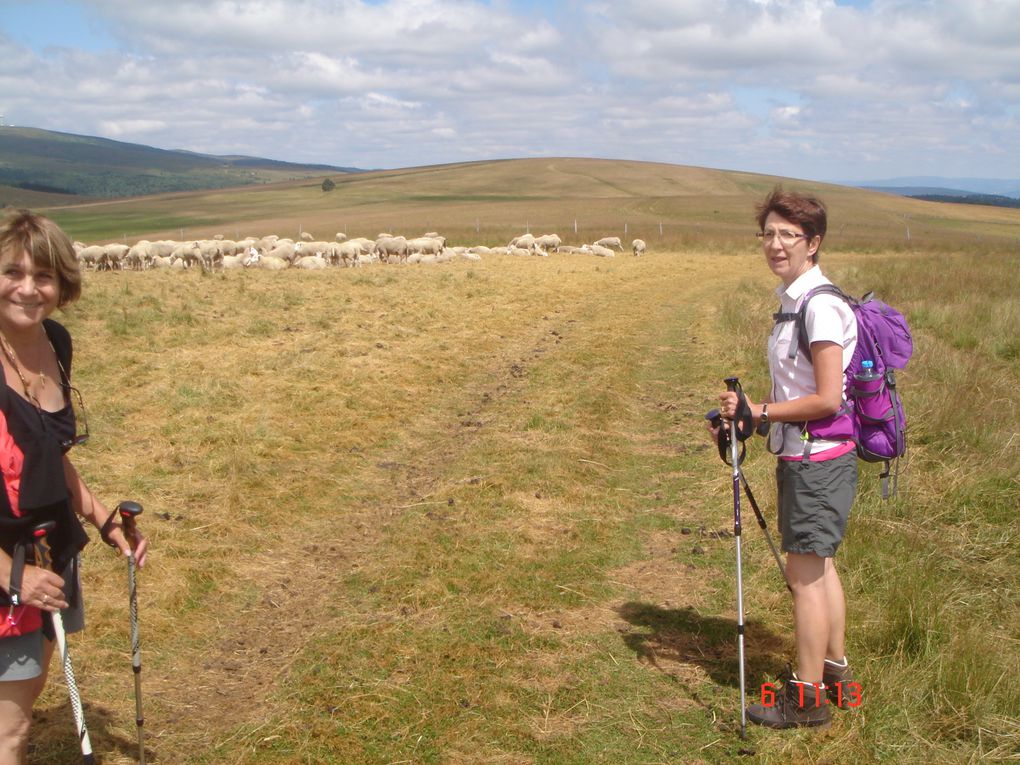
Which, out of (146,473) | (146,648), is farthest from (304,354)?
(146,648)

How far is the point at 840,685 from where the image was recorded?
4016 millimetres

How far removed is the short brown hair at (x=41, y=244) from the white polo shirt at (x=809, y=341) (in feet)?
9.72

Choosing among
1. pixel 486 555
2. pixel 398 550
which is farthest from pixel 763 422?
pixel 398 550

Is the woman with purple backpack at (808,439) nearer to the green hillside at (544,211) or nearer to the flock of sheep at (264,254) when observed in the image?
the flock of sheep at (264,254)

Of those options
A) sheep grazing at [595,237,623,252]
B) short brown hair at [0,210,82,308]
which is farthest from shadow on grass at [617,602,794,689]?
sheep grazing at [595,237,623,252]

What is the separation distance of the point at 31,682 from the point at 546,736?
2.26 meters

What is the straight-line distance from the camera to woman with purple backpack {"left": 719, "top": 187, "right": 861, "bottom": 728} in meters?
3.69

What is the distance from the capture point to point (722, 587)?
5449mm

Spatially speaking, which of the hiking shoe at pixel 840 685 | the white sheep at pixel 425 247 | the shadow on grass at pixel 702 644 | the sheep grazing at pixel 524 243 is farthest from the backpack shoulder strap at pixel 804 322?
the sheep grazing at pixel 524 243

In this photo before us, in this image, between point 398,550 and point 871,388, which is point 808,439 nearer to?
point 871,388

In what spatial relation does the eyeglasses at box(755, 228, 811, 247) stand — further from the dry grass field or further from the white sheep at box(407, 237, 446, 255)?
the white sheep at box(407, 237, 446, 255)

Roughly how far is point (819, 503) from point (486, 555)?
2.76 m

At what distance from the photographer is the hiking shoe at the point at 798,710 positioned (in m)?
3.89

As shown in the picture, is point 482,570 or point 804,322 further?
point 482,570
